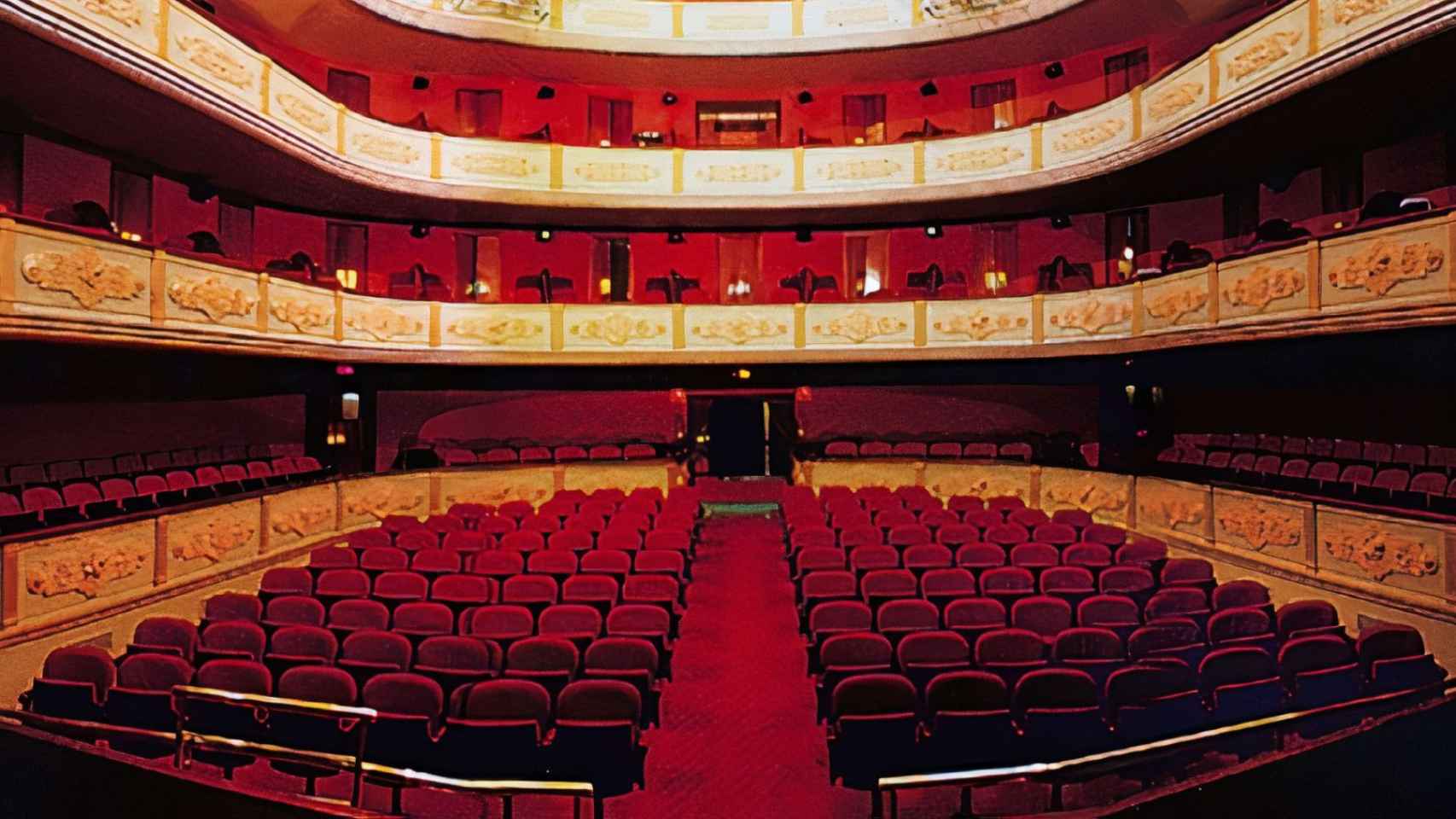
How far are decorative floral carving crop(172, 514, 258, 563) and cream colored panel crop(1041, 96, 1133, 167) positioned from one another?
11.3 m

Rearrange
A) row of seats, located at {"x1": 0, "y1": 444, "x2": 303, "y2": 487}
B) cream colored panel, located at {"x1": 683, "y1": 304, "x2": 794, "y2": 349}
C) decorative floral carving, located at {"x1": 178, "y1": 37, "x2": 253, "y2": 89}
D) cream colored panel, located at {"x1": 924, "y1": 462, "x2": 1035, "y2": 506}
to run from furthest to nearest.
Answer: cream colored panel, located at {"x1": 683, "y1": 304, "x2": 794, "y2": 349}
cream colored panel, located at {"x1": 924, "y1": 462, "x2": 1035, "y2": 506}
row of seats, located at {"x1": 0, "y1": 444, "x2": 303, "y2": 487}
decorative floral carving, located at {"x1": 178, "y1": 37, "x2": 253, "y2": 89}

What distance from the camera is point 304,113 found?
10.1 metres

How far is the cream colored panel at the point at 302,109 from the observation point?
9500 mm

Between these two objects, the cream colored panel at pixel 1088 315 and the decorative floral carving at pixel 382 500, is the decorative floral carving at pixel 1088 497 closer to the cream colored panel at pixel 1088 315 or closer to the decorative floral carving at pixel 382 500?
the cream colored panel at pixel 1088 315

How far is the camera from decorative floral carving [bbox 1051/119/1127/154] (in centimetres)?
1112

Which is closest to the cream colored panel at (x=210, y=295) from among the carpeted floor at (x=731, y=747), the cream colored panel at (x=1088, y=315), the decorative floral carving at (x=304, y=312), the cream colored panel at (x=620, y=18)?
the decorative floral carving at (x=304, y=312)

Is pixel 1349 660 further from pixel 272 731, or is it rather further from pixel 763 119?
pixel 763 119

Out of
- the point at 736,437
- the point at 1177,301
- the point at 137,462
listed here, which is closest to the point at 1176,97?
the point at 1177,301

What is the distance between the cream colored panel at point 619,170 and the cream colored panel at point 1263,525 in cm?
888

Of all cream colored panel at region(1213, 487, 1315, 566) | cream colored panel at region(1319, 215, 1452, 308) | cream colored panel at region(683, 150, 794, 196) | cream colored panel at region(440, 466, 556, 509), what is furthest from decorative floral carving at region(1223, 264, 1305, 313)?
cream colored panel at region(440, 466, 556, 509)

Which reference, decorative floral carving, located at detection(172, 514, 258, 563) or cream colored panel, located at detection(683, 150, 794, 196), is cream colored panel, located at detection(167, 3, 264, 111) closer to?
decorative floral carving, located at detection(172, 514, 258, 563)

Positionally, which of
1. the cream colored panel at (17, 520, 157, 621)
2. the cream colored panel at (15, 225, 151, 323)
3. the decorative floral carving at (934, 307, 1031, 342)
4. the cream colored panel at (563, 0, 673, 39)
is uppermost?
the cream colored panel at (563, 0, 673, 39)

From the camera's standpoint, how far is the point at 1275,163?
420 inches

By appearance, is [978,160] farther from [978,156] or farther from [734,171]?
[734,171]
